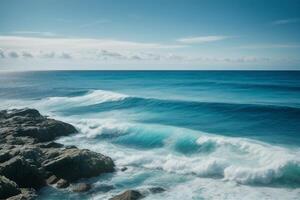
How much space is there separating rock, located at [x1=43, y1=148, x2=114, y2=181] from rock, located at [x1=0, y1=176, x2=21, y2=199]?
274cm

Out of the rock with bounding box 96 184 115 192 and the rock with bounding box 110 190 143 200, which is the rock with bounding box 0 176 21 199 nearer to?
the rock with bounding box 96 184 115 192

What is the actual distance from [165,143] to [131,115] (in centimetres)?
1194

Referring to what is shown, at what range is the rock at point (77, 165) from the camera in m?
16.7

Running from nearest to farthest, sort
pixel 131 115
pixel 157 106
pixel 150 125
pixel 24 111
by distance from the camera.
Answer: pixel 150 125 < pixel 24 111 < pixel 131 115 < pixel 157 106

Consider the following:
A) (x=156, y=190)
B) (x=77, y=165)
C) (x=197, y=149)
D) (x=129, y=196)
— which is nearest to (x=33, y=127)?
(x=77, y=165)

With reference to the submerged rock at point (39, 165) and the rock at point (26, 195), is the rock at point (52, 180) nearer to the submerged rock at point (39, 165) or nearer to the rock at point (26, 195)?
the submerged rock at point (39, 165)

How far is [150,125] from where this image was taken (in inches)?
1126

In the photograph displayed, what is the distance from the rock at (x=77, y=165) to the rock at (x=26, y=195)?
78.9 inches

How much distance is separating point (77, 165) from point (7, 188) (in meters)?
4.16

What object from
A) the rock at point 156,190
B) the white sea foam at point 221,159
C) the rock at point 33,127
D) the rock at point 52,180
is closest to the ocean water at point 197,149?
the white sea foam at point 221,159

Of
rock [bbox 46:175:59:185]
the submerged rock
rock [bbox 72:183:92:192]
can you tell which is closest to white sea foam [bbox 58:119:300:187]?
the submerged rock

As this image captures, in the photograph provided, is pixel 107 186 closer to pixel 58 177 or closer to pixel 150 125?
pixel 58 177

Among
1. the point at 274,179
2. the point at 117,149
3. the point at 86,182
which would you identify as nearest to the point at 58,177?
the point at 86,182

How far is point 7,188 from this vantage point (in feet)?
44.9
